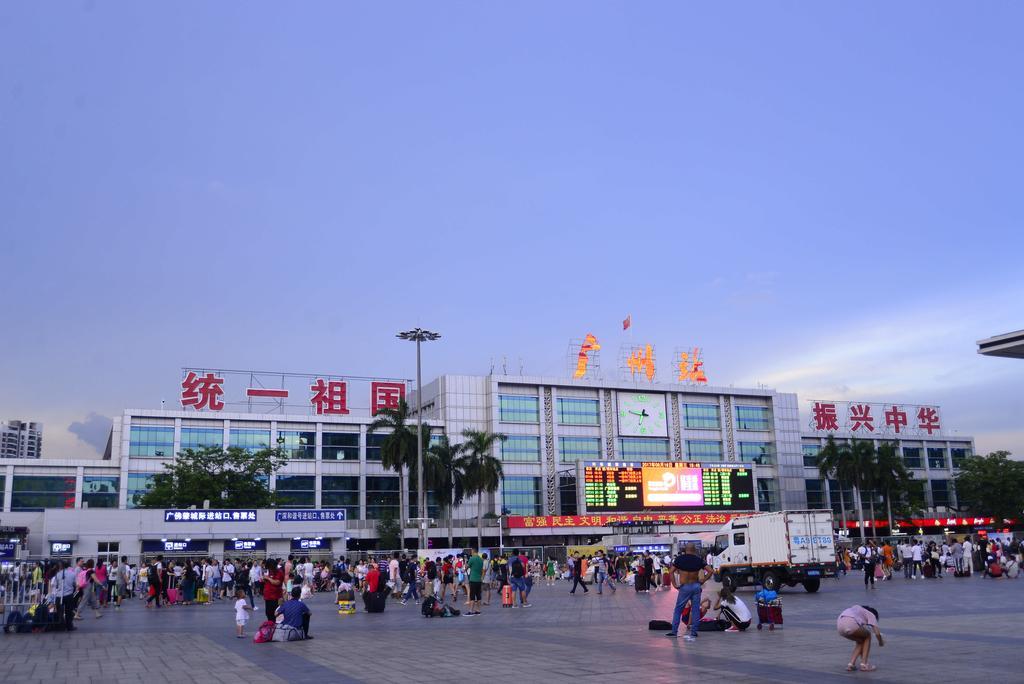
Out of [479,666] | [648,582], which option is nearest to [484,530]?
[648,582]

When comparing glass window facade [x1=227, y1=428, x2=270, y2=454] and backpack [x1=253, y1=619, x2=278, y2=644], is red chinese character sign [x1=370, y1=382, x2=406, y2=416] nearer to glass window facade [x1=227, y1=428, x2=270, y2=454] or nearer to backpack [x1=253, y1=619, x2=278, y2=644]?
glass window facade [x1=227, y1=428, x2=270, y2=454]

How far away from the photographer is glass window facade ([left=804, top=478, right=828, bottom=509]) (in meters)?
97.3

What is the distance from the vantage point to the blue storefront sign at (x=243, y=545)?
5621cm

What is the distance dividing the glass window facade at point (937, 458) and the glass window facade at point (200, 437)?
256 ft

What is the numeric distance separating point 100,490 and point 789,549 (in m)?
63.0

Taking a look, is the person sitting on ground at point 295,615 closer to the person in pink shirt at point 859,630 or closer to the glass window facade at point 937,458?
the person in pink shirt at point 859,630

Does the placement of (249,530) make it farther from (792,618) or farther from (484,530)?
(792,618)

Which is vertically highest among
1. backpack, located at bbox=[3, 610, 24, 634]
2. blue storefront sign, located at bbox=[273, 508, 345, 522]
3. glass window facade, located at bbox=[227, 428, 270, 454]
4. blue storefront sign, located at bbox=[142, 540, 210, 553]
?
glass window facade, located at bbox=[227, 428, 270, 454]

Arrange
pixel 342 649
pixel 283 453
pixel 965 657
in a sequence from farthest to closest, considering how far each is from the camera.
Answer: pixel 283 453 → pixel 342 649 → pixel 965 657

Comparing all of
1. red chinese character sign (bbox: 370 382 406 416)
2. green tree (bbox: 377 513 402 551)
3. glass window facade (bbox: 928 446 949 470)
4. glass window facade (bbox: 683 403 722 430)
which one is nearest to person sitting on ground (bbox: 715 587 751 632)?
green tree (bbox: 377 513 402 551)

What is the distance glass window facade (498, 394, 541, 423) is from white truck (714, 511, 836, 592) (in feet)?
160

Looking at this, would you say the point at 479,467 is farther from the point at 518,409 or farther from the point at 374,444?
the point at 374,444

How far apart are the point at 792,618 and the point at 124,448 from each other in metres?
65.1

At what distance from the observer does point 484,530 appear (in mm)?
77875
